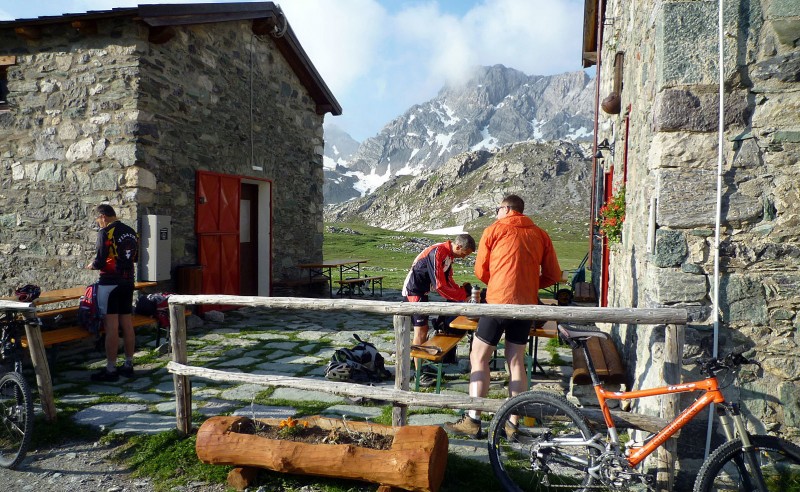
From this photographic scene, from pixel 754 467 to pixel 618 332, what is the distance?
2826 mm

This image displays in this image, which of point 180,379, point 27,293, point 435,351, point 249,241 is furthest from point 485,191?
point 180,379

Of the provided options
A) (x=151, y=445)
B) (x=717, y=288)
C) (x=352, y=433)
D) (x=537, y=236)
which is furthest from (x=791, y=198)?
(x=151, y=445)

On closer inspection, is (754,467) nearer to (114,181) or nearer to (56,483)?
(56,483)

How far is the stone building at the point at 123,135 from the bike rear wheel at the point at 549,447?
238 inches

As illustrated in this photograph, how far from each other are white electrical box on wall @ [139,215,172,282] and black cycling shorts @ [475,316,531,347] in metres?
5.31

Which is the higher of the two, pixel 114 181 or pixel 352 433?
pixel 114 181

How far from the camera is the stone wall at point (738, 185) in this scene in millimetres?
3365

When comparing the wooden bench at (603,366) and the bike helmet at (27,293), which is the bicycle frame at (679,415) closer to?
the wooden bench at (603,366)

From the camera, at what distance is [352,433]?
361cm

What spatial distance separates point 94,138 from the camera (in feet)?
25.6

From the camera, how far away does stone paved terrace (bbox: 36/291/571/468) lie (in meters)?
4.66

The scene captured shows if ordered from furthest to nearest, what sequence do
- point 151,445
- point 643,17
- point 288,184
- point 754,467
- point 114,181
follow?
point 288,184
point 114,181
point 643,17
point 151,445
point 754,467

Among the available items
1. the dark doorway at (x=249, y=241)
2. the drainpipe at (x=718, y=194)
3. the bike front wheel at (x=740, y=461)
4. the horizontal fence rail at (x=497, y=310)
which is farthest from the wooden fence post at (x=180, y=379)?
the dark doorway at (x=249, y=241)

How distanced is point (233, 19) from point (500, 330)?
7.69 meters
